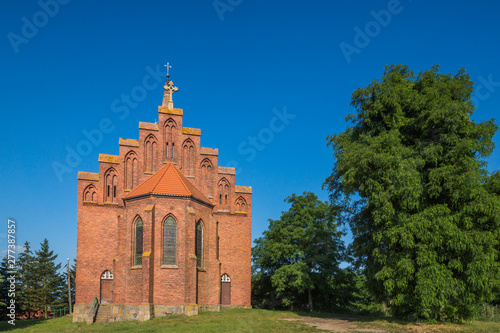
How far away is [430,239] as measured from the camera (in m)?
19.9

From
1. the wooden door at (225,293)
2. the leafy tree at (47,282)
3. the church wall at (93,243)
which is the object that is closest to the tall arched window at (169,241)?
the church wall at (93,243)

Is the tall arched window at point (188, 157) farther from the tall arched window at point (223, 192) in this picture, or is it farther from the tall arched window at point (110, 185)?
the tall arched window at point (110, 185)

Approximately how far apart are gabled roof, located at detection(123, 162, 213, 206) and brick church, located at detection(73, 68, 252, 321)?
7 centimetres

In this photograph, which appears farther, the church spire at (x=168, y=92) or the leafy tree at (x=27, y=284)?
the leafy tree at (x=27, y=284)

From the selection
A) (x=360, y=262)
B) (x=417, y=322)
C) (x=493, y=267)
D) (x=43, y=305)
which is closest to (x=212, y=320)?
(x=360, y=262)

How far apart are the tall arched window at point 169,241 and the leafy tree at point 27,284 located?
2577cm

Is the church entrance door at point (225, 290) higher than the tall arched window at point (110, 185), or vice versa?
the tall arched window at point (110, 185)

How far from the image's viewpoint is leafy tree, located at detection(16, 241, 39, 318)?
45281 mm

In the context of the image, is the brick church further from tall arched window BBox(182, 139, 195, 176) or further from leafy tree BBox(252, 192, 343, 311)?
leafy tree BBox(252, 192, 343, 311)

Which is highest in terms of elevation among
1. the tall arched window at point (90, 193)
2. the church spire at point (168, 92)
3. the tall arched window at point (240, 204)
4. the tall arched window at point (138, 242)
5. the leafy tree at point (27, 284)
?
the church spire at point (168, 92)

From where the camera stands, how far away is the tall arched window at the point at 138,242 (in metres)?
28.6

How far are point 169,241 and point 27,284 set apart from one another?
27.8 metres

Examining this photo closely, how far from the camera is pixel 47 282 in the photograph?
156 feet

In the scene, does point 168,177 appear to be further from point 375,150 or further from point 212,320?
point 375,150
